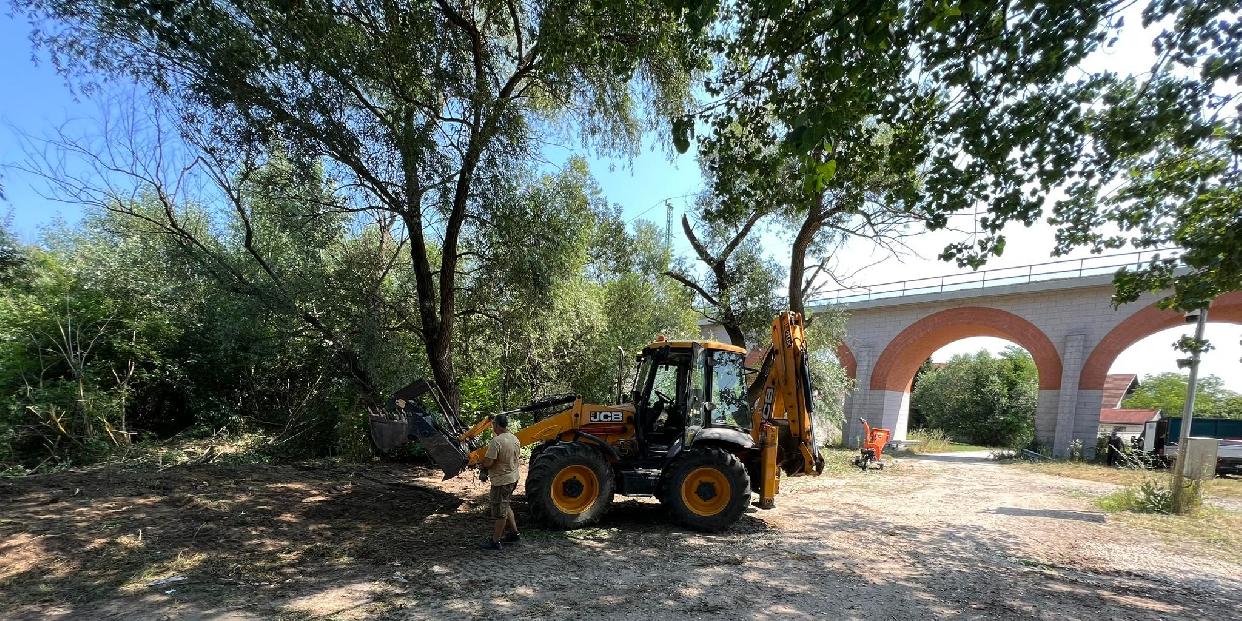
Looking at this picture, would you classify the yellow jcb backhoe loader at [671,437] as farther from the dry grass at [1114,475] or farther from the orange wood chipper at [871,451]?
the dry grass at [1114,475]

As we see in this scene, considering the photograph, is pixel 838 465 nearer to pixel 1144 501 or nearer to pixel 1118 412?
pixel 1144 501

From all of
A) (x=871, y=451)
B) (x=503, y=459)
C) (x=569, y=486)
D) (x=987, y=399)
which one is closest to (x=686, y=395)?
(x=569, y=486)

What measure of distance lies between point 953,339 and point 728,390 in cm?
2017

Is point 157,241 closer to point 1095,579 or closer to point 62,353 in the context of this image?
point 62,353

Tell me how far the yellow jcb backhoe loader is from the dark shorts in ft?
2.13

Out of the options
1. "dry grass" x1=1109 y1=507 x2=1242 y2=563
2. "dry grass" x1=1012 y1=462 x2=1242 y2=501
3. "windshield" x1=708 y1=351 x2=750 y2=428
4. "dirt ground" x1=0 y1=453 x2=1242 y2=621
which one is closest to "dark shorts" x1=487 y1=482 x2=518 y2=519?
"dirt ground" x1=0 y1=453 x2=1242 y2=621

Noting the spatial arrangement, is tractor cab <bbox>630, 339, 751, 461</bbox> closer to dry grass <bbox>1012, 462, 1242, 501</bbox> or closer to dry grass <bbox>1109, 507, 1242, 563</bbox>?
dry grass <bbox>1109, 507, 1242, 563</bbox>

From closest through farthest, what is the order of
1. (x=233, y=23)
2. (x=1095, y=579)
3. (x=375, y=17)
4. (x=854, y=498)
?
(x=1095, y=579) → (x=233, y=23) → (x=375, y=17) → (x=854, y=498)

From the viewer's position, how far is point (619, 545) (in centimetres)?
612

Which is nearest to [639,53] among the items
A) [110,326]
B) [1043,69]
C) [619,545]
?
[1043,69]

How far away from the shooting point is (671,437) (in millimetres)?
7348

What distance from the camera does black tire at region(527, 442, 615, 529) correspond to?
653 cm

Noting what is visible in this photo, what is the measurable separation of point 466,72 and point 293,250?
396cm

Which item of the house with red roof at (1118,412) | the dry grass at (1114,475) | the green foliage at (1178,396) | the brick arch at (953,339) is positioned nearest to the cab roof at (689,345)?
the dry grass at (1114,475)
